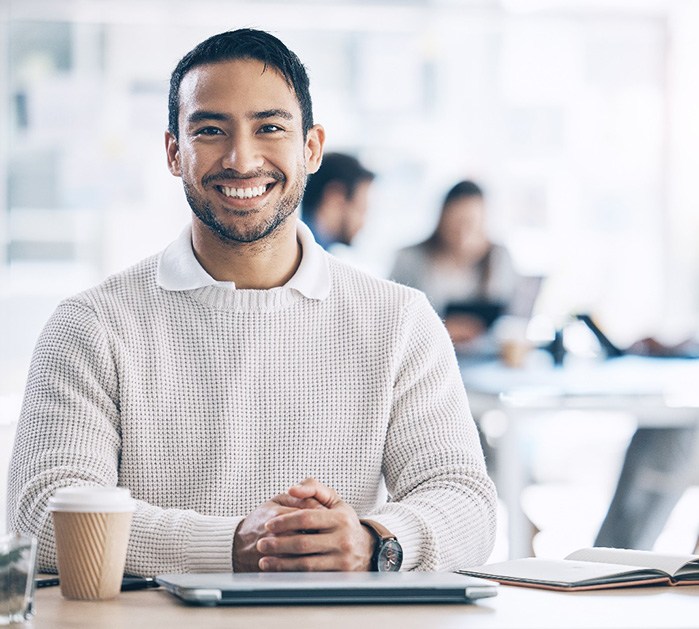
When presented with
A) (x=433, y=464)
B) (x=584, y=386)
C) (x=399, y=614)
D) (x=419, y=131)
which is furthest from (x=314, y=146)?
(x=419, y=131)

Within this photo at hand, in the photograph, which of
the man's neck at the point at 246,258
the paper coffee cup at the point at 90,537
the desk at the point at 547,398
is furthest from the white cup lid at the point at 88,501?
the desk at the point at 547,398

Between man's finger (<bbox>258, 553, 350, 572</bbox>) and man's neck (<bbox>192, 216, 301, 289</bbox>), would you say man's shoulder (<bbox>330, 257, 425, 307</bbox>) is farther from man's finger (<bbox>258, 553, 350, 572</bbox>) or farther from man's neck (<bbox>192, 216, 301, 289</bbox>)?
man's finger (<bbox>258, 553, 350, 572</bbox>)

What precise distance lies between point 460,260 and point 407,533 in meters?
3.13

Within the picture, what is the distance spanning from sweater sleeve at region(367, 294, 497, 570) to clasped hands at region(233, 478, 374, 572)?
10 cm

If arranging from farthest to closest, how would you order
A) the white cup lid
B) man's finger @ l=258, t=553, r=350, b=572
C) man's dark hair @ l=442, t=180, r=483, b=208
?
man's dark hair @ l=442, t=180, r=483, b=208, man's finger @ l=258, t=553, r=350, b=572, the white cup lid

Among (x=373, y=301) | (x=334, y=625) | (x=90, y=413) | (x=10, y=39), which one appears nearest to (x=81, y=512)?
(x=334, y=625)

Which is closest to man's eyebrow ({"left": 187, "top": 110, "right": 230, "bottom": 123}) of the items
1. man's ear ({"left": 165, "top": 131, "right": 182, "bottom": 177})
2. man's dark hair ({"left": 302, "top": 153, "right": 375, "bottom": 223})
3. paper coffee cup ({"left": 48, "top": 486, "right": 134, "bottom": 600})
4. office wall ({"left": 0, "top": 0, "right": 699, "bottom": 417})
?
man's ear ({"left": 165, "top": 131, "right": 182, "bottom": 177})

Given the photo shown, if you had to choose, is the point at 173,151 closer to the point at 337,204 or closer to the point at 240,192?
the point at 240,192

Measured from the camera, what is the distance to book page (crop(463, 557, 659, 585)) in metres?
1.27

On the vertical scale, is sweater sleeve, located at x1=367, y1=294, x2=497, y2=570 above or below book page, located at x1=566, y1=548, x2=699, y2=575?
above

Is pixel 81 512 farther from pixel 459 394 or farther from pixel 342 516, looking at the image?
pixel 459 394

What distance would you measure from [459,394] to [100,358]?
0.50 m

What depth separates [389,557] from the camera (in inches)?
57.4

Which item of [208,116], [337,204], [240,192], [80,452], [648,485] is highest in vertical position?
[337,204]
